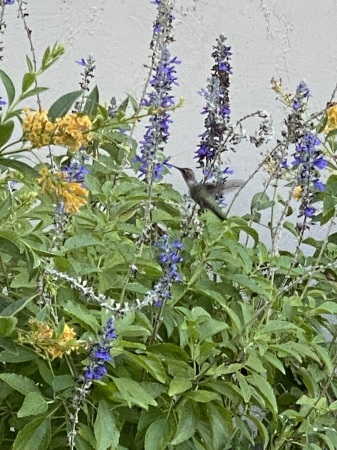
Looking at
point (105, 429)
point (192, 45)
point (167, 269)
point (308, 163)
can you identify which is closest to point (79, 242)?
point (167, 269)

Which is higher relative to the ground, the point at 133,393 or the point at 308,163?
the point at 308,163

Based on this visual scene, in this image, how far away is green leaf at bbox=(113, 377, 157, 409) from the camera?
795 millimetres

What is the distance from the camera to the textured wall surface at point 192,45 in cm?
181

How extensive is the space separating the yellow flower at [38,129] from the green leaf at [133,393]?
0.30m

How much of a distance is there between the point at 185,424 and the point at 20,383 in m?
→ 0.19

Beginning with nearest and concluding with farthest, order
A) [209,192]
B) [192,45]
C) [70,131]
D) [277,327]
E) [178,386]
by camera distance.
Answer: [70,131] → [178,386] → [277,327] → [209,192] → [192,45]

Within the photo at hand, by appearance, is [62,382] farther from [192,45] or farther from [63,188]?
[192,45]

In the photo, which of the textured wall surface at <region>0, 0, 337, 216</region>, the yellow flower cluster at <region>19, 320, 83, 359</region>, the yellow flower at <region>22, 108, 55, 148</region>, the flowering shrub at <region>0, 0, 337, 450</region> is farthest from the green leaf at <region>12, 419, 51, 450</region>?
the textured wall surface at <region>0, 0, 337, 216</region>

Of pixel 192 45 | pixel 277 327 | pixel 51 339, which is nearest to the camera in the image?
pixel 51 339

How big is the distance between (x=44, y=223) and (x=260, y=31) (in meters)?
1.09

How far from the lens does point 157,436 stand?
33.3 inches

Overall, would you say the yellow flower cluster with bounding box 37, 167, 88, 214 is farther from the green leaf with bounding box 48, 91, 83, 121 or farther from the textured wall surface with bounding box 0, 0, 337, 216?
the textured wall surface with bounding box 0, 0, 337, 216

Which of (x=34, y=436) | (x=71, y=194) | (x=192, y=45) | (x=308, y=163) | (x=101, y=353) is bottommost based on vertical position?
(x=34, y=436)

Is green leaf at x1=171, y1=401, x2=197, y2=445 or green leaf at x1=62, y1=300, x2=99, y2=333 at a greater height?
green leaf at x1=62, y1=300, x2=99, y2=333
